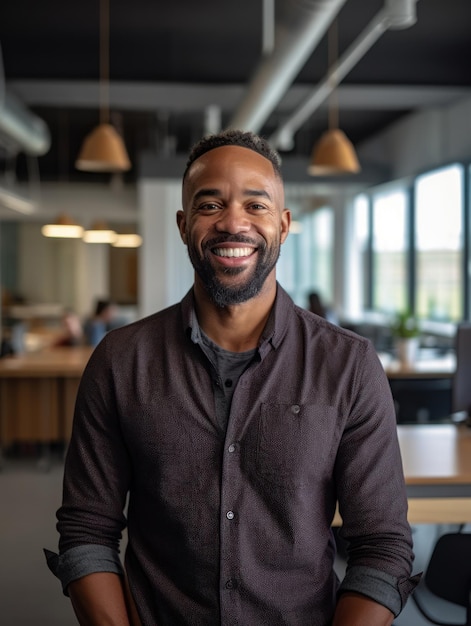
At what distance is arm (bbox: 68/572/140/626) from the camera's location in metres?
1.77

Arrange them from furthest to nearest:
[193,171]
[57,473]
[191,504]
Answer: [57,473]
[193,171]
[191,504]

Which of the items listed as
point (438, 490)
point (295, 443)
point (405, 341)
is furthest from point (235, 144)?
point (405, 341)

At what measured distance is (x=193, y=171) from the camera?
1.88m

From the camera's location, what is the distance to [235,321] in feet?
6.21

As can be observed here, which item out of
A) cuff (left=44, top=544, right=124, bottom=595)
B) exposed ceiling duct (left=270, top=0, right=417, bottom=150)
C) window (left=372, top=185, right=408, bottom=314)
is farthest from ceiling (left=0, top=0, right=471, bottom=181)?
cuff (left=44, top=544, right=124, bottom=595)

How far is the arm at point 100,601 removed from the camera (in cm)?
177

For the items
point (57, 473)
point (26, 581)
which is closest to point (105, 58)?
point (57, 473)

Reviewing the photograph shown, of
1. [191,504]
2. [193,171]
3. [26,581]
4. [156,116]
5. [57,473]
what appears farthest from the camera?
[156,116]

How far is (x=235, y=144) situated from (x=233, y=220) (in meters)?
0.19

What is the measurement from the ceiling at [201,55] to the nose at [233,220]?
13.7 feet

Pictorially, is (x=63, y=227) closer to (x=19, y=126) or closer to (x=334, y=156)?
(x=19, y=126)

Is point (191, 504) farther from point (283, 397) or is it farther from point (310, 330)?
point (310, 330)

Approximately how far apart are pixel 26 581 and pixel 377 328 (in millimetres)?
6494

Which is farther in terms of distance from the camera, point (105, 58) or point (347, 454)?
point (105, 58)
